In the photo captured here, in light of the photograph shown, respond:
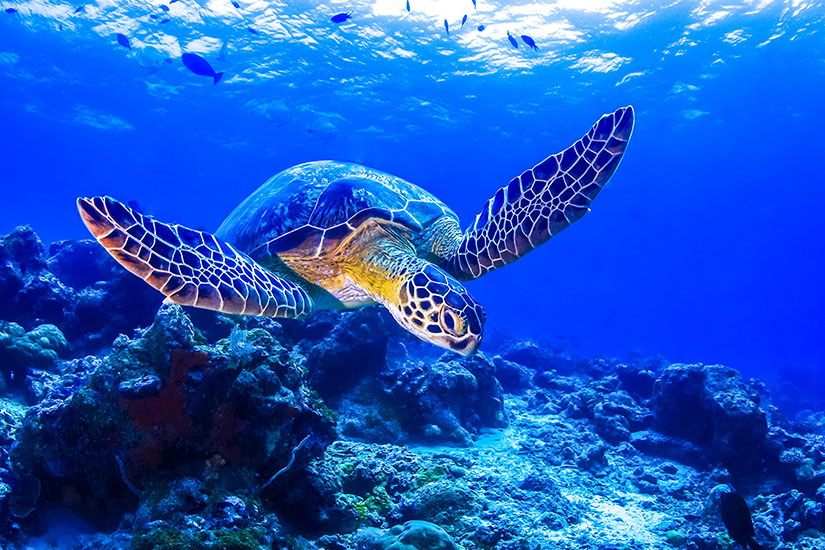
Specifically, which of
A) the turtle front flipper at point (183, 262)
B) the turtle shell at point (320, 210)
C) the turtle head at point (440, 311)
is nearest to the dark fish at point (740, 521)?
the turtle head at point (440, 311)

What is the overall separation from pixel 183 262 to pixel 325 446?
1.96 m

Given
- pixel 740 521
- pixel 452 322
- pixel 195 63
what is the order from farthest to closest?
1. pixel 195 63
2. pixel 740 521
3. pixel 452 322

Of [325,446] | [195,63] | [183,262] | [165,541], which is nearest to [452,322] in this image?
[325,446]

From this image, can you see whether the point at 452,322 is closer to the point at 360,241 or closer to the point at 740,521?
the point at 360,241

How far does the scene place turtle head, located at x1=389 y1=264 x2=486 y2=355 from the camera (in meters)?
3.45

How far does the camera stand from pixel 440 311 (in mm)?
3545

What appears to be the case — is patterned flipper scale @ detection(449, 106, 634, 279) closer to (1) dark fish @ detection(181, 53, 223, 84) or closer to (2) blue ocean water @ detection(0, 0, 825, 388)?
(1) dark fish @ detection(181, 53, 223, 84)

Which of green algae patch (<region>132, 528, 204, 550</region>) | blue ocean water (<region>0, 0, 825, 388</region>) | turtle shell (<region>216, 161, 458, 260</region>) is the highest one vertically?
blue ocean water (<region>0, 0, 825, 388</region>)

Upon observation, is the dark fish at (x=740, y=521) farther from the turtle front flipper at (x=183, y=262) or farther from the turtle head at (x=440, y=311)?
the turtle front flipper at (x=183, y=262)

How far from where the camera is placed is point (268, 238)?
4949 mm

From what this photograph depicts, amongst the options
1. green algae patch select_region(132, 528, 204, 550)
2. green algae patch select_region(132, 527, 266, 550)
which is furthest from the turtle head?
green algae patch select_region(132, 528, 204, 550)

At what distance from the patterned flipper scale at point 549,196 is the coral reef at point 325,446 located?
2.50 meters

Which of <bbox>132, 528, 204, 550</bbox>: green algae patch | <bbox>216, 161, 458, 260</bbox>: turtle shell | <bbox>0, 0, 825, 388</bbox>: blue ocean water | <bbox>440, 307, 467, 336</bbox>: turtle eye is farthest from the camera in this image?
<bbox>0, 0, 825, 388</bbox>: blue ocean water

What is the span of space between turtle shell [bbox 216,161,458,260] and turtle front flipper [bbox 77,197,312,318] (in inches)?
41.4
